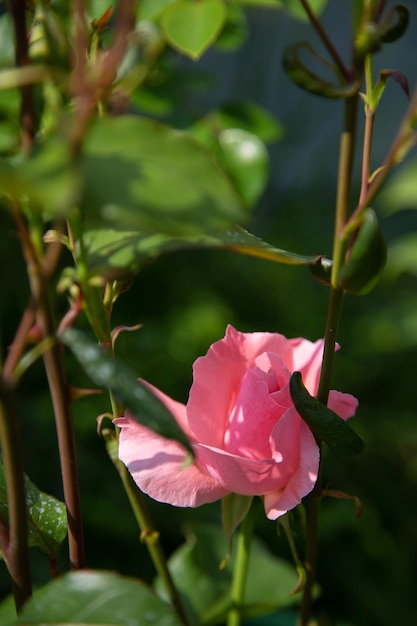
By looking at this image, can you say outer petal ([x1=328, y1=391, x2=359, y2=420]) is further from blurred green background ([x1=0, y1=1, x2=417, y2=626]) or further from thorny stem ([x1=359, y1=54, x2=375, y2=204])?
blurred green background ([x1=0, y1=1, x2=417, y2=626])

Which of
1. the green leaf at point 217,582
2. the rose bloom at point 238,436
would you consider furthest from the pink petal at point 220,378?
the green leaf at point 217,582

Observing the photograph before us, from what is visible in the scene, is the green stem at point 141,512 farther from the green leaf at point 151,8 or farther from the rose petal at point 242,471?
the green leaf at point 151,8

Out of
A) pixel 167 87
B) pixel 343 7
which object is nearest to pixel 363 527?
pixel 167 87

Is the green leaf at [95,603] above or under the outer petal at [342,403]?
under

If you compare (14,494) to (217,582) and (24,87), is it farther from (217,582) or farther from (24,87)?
(217,582)

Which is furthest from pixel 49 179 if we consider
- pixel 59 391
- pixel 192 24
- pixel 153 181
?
pixel 192 24

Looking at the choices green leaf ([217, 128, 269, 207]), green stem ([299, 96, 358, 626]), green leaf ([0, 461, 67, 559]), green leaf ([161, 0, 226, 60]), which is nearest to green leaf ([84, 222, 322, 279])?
green stem ([299, 96, 358, 626])

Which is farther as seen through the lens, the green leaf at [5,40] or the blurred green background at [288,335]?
the blurred green background at [288,335]
